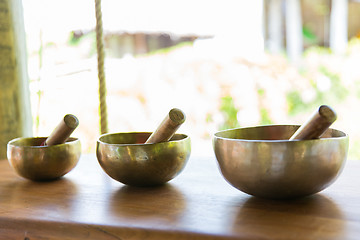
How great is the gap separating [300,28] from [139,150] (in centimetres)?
487

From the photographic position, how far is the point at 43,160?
85cm

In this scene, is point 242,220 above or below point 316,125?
below

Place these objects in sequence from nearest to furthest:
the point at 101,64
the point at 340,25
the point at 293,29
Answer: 1. the point at 101,64
2. the point at 340,25
3. the point at 293,29

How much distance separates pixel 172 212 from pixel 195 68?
11.3ft

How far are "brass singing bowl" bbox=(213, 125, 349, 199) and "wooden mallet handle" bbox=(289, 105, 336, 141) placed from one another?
0.06 feet

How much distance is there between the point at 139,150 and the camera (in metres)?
0.76

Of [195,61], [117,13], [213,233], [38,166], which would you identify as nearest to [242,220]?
[213,233]

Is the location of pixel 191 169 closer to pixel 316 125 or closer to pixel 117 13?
pixel 316 125

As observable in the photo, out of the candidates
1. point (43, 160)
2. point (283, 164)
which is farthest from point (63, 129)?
point (283, 164)

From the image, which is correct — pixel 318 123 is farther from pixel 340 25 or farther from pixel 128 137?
pixel 340 25

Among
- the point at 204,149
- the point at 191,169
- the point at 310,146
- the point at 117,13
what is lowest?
the point at 204,149

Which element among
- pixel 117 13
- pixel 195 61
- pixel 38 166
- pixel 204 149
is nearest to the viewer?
pixel 38 166

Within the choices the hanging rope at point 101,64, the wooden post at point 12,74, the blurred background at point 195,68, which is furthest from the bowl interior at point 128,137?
the blurred background at point 195,68

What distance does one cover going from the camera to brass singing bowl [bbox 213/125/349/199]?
621 mm
